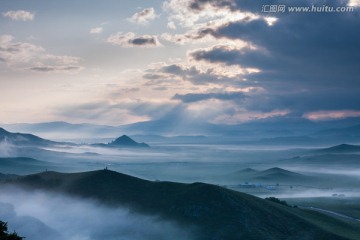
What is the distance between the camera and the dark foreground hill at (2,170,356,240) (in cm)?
A: 13388

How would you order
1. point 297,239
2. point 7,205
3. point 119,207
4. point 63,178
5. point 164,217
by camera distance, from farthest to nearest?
1. point 63,178
2. point 7,205
3. point 119,207
4. point 164,217
5. point 297,239

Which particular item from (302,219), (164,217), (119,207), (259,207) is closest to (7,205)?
(119,207)

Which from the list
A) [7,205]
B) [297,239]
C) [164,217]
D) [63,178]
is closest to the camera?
[297,239]

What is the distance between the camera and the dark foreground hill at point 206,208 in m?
134

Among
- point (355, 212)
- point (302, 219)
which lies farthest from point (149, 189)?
point (355, 212)

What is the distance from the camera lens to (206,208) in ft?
476

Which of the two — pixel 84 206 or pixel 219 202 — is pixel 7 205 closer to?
pixel 84 206

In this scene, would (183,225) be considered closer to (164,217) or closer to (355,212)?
(164,217)

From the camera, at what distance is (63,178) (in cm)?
18900

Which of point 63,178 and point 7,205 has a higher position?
point 63,178

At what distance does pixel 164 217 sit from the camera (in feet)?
472

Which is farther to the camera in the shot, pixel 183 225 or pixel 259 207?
pixel 259 207

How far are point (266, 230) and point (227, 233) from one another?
38.8ft

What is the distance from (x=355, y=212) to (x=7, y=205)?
13895cm
